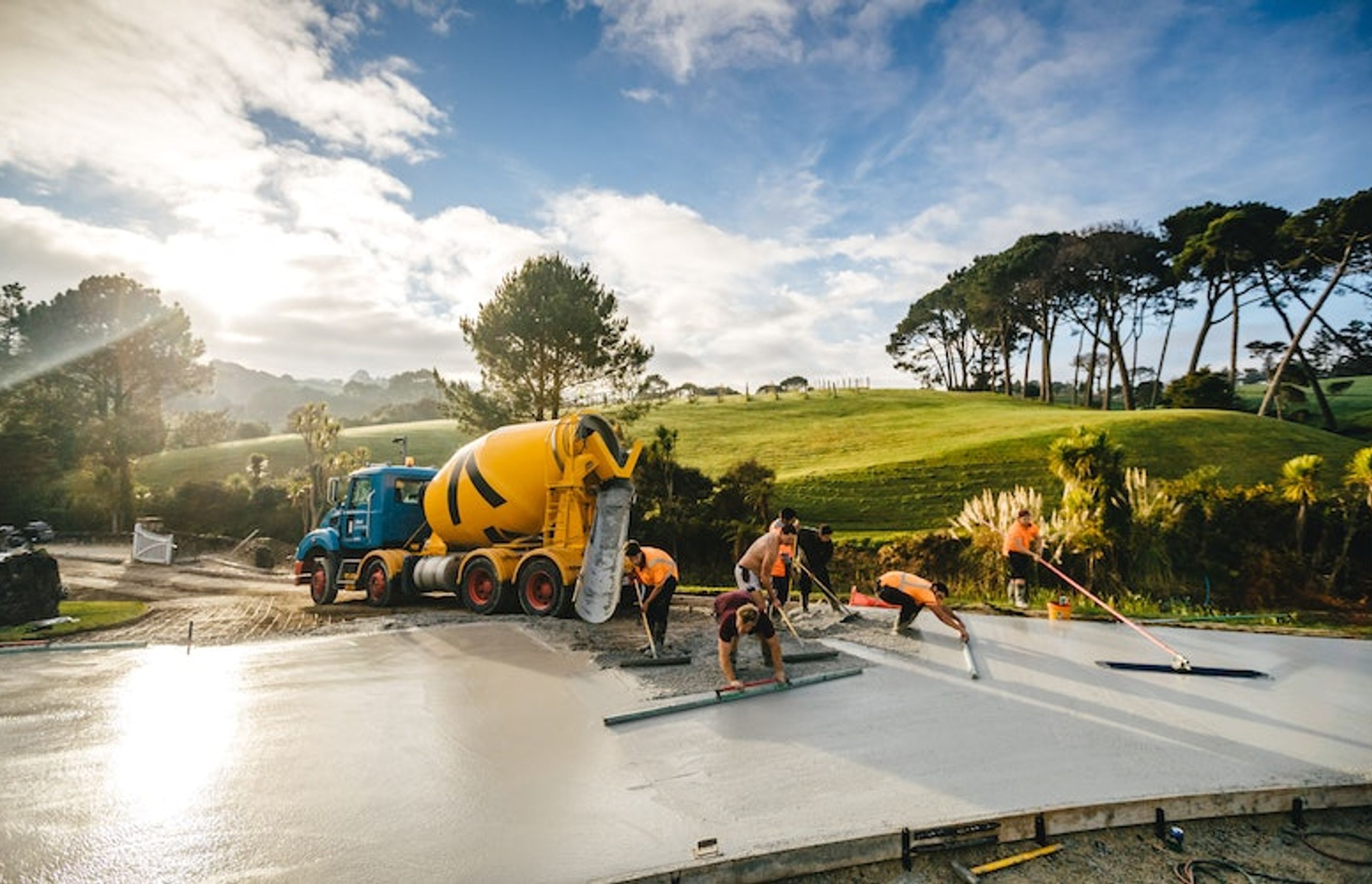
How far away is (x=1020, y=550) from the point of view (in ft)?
38.4

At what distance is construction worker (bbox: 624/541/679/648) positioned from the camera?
816 cm

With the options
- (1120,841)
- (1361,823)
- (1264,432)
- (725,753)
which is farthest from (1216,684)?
(1264,432)

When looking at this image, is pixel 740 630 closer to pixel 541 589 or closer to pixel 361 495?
pixel 541 589

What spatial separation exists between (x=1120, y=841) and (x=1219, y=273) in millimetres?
50276

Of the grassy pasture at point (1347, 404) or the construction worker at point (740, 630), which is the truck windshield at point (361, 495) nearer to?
the construction worker at point (740, 630)

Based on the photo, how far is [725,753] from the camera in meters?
5.19

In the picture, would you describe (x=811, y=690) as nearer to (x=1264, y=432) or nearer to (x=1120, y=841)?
(x=1120, y=841)

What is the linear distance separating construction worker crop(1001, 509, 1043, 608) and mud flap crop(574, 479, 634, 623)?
6.67m

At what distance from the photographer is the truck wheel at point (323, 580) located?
1491cm

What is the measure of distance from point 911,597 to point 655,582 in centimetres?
344

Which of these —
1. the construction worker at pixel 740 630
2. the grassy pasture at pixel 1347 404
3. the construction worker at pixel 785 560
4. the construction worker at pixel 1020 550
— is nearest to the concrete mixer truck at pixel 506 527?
the construction worker at pixel 785 560

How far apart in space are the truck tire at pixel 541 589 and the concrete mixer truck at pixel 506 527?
2 centimetres

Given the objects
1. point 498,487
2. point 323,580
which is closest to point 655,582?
point 498,487

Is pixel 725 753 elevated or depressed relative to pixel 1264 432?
depressed
